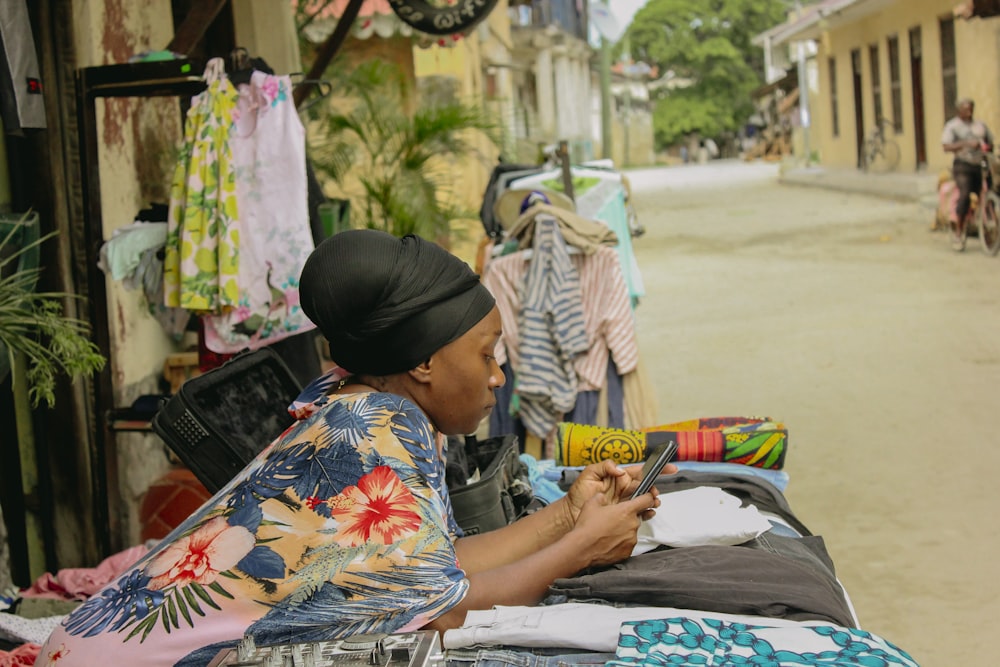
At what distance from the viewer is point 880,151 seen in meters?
22.8

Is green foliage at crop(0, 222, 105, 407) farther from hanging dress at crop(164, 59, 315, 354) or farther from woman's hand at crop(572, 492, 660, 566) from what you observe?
woman's hand at crop(572, 492, 660, 566)

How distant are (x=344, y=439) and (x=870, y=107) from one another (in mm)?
23969

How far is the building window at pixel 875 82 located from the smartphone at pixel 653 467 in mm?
22555

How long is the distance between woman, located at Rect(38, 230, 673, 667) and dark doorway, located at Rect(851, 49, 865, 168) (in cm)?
2442

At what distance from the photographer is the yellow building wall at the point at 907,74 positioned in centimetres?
1700

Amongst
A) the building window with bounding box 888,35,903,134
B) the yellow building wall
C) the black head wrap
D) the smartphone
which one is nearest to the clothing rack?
the black head wrap

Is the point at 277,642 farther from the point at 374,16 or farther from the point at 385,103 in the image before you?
the point at 374,16

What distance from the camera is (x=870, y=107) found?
78.6 feet

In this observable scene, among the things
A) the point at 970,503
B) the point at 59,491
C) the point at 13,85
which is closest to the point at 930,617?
the point at 970,503

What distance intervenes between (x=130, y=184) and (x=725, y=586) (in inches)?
129

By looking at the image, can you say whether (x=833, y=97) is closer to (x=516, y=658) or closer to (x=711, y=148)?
(x=711, y=148)

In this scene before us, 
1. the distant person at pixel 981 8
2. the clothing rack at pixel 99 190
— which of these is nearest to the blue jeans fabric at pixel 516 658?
the clothing rack at pixel 99 190

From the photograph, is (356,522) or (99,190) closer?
(356,522)

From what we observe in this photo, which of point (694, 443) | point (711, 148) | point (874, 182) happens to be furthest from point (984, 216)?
point (711, 148)
